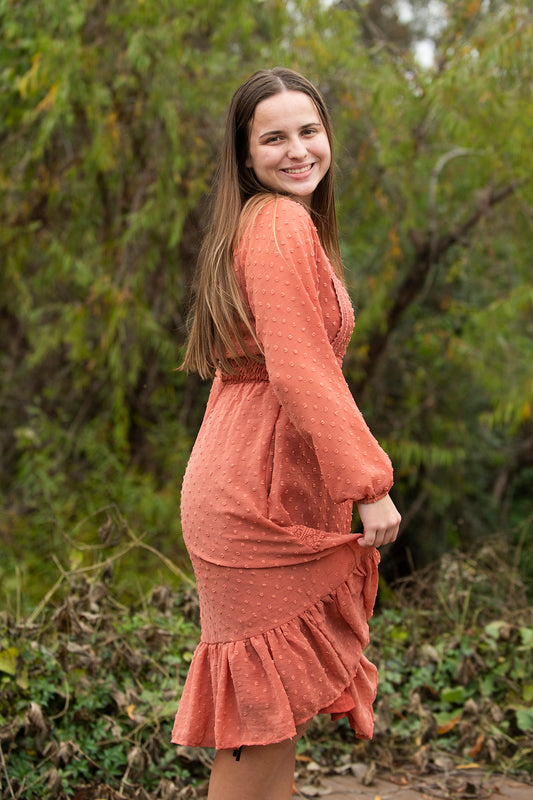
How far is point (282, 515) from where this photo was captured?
1628 millimetres

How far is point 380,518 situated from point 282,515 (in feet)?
0.68

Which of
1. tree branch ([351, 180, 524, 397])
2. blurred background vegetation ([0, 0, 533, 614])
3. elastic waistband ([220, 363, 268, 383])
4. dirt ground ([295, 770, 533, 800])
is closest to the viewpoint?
elastic waistband ([220, 363, 268, 383])

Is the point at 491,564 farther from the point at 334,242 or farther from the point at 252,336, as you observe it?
the point at 252,336

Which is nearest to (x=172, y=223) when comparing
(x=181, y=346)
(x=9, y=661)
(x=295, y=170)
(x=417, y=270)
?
(x=181, y=346)

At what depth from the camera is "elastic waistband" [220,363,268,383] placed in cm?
171

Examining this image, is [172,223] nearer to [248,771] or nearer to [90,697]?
[90,697]

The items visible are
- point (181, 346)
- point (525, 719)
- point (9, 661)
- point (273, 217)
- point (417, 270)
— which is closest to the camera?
point (273, 217)

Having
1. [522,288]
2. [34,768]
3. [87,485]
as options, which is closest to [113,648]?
[34,768]

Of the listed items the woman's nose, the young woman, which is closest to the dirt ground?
the young woman

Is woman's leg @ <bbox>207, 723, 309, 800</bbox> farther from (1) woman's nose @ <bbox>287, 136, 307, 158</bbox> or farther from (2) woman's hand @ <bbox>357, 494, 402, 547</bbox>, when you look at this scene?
(1) woman's nose @ <bbox>287, 136, 307, 158</bbox>

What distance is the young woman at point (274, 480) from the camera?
5.03ft

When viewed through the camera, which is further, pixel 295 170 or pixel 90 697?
pixel 90 697

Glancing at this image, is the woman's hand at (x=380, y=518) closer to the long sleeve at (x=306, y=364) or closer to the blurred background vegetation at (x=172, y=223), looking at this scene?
the long sleeve at (x=306, y=364)

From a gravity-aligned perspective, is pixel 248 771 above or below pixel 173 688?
above
